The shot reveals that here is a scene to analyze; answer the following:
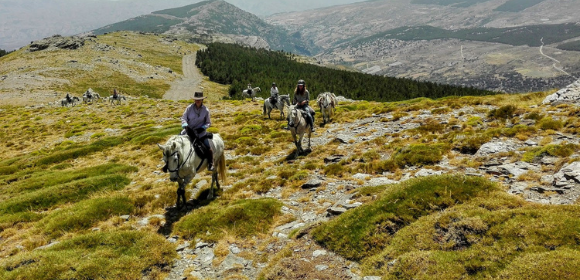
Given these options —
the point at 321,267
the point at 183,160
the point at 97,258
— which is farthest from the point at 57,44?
the point at 321,267

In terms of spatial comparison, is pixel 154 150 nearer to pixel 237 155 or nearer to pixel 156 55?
pixel 237 155

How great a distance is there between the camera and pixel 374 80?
15550 centimetres

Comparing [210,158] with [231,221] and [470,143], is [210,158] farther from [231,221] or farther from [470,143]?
[470,143]

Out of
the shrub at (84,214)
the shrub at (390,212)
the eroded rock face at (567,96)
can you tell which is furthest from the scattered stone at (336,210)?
the eroded rock face at (567,96)

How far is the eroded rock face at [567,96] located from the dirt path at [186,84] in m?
83.5

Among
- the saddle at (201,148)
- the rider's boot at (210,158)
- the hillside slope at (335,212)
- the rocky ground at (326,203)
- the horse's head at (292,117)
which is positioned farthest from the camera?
the horse's head at (292,117)

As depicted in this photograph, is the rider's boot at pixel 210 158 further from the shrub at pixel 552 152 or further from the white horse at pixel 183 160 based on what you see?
the shrub at pixel 552 152

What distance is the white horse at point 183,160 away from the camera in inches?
443

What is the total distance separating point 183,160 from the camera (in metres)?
11.9

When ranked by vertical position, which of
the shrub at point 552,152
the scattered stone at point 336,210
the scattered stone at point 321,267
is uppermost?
the shrub at point 552,152

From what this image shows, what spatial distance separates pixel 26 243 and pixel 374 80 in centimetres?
15977

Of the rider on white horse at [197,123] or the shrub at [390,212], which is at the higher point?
the rider on white horse at [197,123]

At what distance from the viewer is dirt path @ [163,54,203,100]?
9188 centimetres

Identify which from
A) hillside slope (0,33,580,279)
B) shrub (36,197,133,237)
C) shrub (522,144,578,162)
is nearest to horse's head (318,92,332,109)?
hillside slope (0,33,580,279)
